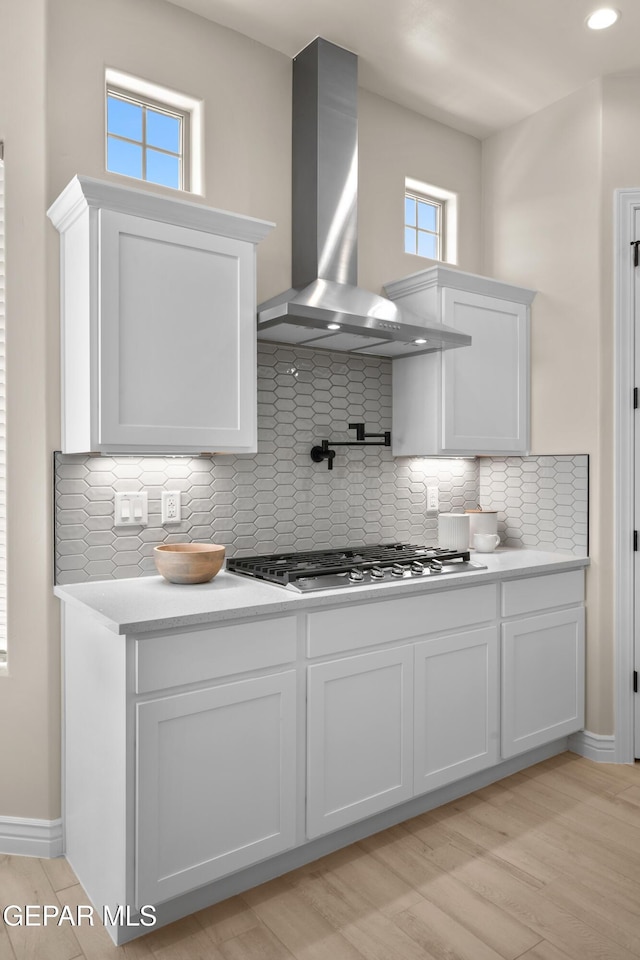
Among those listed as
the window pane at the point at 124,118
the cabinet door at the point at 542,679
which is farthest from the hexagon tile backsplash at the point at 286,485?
the window pane at the point at 124,118

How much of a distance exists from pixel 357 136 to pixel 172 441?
181 centimetres

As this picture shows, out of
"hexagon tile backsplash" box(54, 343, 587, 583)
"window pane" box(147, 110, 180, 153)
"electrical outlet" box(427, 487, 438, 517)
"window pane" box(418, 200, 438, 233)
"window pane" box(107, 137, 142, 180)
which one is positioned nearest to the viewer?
"hexagon tile backsplash" box(54, 343, 587, 583)

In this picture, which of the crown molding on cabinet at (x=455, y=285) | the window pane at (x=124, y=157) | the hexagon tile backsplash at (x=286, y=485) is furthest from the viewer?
the crown molding on cabinet at (x=455, y=285)

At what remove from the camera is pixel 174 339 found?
Answer: 2213 millimetres

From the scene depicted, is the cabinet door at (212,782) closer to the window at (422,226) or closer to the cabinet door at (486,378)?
the cabinet door at (486,378)

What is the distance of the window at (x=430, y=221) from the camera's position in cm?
347

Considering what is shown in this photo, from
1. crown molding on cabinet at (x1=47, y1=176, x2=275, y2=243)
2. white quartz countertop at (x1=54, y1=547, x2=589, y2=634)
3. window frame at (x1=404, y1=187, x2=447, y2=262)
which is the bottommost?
white quartz countertop at (x1=54, y1=547, x2=589, y2=634)

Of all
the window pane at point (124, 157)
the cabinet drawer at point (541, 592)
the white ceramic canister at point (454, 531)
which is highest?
the window pane at point (124, 157)

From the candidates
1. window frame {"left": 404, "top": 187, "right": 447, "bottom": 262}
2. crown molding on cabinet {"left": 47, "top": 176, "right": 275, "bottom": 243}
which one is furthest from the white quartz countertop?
window frame {"left": 404, "top": 187, "right": 447, "bottom": 262}

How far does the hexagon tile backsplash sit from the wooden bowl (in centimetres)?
24

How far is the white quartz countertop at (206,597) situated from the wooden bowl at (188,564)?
0.03 meters

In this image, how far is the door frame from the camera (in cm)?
304

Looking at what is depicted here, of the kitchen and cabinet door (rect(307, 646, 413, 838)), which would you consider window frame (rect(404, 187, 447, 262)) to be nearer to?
the kitchen

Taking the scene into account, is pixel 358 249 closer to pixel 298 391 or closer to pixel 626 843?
pixel 298 391
